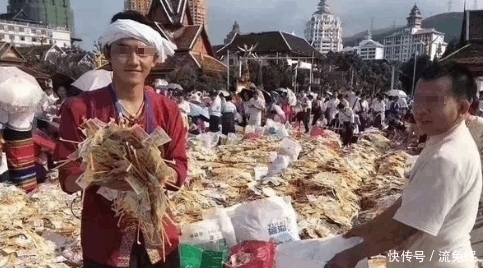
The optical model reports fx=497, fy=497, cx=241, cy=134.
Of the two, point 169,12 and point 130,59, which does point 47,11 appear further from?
point 130,59

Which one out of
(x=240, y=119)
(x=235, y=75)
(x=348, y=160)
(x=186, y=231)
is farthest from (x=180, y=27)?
(x=186, y=231)

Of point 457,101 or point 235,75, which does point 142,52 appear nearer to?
point 457,101

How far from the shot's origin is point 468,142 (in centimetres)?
184

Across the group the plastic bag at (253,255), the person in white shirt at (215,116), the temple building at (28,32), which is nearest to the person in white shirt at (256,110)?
the person in white shirt at (215,116)

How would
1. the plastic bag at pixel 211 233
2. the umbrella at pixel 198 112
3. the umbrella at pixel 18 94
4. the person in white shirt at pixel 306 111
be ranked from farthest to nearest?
the person in white shirt at pixel 306 111
the umbrella at pixel 198 112
the umbrella at pixel 18 94
the plastic bag at pixel 211 233

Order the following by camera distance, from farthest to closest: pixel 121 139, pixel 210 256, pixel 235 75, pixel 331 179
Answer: pixel 235 75, pixel 331 179, pixel 210 256, pixel 121 139

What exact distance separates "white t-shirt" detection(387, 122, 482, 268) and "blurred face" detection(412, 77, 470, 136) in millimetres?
42

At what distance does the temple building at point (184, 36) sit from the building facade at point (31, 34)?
152 feet

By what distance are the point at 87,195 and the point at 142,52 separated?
59cm

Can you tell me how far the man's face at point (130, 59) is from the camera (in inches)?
75.8

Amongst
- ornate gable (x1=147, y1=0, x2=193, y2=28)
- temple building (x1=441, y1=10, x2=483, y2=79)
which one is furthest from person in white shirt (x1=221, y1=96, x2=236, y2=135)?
ornate gable (x1=147, y1=0, x2=193, y2=28)

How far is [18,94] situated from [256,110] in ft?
25.4

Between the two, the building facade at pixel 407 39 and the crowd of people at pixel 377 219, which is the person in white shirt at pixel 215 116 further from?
the building facade at pixel 407 39

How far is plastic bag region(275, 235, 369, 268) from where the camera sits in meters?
2.22
